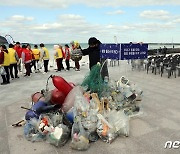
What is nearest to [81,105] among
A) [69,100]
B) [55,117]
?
[69,100]

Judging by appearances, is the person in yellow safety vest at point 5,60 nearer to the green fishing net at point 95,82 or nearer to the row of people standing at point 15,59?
the row of people standing at point 15,59

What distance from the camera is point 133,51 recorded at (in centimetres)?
619

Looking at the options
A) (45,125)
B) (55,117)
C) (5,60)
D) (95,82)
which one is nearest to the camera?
(45,125)

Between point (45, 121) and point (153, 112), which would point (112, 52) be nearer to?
point (153, 112)

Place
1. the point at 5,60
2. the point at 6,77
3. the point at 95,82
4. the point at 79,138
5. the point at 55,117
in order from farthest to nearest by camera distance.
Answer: the point at 6,77 → the point at 5,60 → the point at 95,82 → the point at 55,117 → the point at 79,138

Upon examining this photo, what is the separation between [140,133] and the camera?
154 inches

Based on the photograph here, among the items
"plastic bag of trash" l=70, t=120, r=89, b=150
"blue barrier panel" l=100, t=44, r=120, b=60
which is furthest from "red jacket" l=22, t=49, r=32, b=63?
"plastic bag of trash" l=70, t=120, r=89, b=150

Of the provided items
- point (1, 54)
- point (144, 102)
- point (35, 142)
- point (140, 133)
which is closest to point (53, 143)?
point (35, 142)

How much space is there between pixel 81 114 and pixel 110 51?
8.95ft

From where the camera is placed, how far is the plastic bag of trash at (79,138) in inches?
132

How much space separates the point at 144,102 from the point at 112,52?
1.61m

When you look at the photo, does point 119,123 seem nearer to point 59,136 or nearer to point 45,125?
point 59,136

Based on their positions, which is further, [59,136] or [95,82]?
[95,82]

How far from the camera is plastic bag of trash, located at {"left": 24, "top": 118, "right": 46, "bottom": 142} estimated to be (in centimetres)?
375
